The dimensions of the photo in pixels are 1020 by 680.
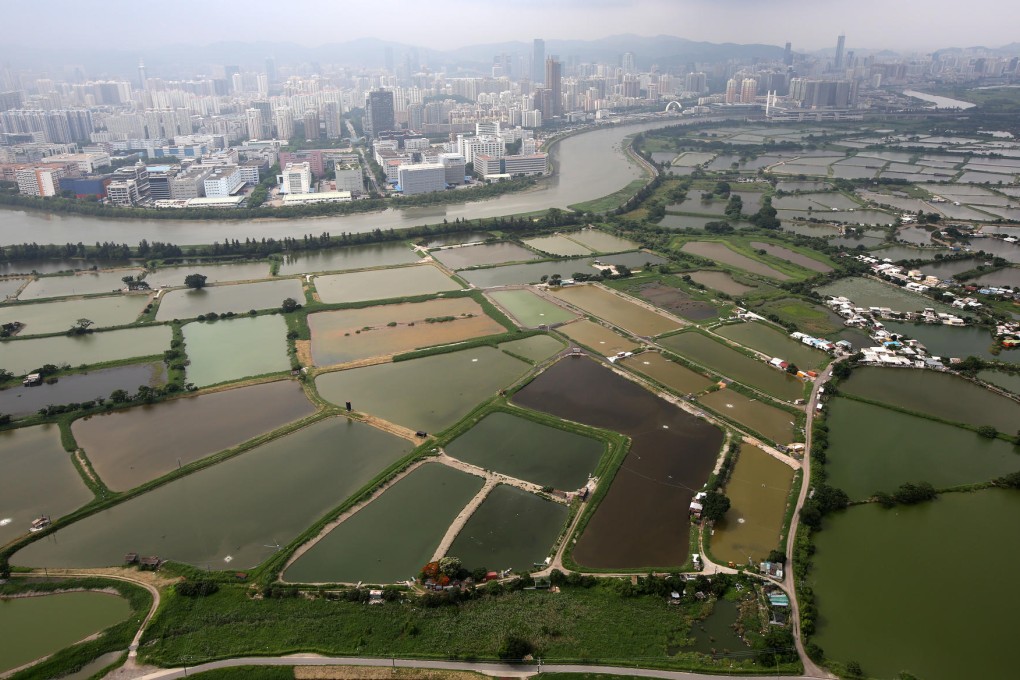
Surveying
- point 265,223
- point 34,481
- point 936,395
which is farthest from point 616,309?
point 265,223

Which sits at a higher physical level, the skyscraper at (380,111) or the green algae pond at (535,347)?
the skyscraper at (380,111)

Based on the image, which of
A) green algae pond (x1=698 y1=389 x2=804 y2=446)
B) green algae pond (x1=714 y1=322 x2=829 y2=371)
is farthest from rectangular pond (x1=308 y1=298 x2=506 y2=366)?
green algae pond (x1=714 y1=322 x2=829 y2=371)

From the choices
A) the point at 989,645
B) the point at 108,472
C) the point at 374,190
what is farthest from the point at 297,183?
the point at 989,645

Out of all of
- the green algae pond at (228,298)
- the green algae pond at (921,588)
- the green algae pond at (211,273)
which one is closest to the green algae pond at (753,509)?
the green algae pond at (921,588)

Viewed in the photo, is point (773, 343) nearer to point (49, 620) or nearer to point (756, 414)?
point (756, 414)

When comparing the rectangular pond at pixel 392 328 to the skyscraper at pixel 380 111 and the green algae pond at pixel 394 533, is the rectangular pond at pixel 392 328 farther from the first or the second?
the skyscraper at pixel 380 111

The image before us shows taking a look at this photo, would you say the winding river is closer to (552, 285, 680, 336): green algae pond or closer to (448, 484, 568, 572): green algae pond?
(552, 285, 680, 336): green algae pond
